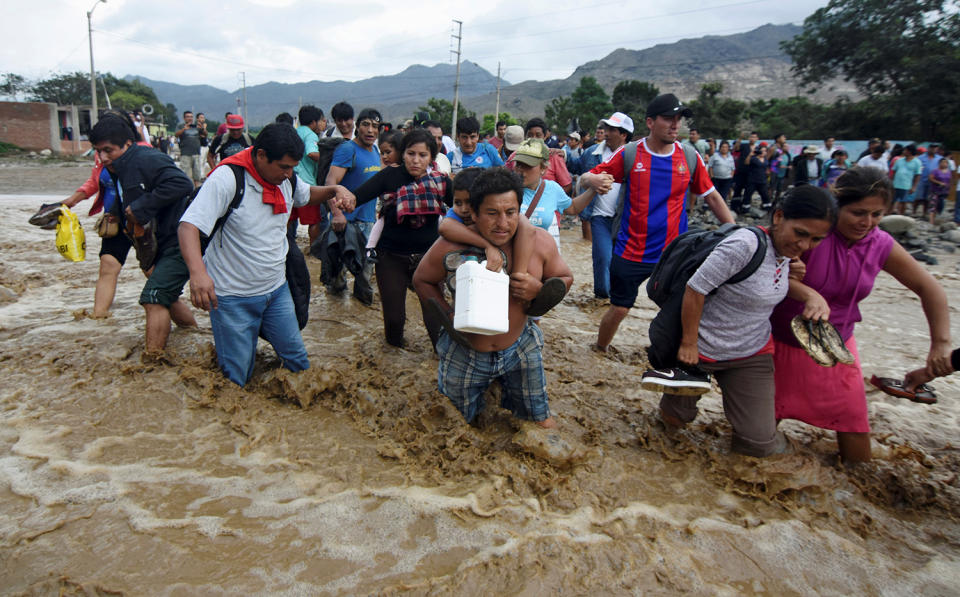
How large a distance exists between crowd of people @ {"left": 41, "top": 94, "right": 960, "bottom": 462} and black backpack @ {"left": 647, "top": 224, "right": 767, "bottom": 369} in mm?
34

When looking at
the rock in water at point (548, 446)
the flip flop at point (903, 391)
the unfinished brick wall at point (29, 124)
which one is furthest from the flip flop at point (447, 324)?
the unfinished brick wall at point (29, 124)

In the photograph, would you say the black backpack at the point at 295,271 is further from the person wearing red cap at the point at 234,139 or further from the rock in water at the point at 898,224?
the rock in water at the point at 898,224

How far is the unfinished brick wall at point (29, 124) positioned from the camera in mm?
32812

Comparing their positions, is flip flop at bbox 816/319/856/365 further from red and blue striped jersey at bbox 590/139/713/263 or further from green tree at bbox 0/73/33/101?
green tree at bbox 0/73/33/101

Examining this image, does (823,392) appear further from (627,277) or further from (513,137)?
(513,137)

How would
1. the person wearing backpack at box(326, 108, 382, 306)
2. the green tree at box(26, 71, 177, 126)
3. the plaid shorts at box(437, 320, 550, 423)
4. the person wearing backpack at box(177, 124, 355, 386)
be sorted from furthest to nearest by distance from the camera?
the green tree at box(26, 71, 177, 126) → the person wearing backpack at box(326, 108, 382, 306) → the person wearing backpack at box(177, 124, 355, 386) → the plaid shorts at box(437, 320, 550, 423)

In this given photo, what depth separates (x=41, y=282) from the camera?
6.43m

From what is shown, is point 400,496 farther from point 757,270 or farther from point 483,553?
point 757,270

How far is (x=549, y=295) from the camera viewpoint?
2.77m

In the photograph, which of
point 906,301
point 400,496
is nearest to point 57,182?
point 400,496

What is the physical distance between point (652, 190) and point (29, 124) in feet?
132

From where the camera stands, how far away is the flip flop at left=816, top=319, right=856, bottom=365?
2.79 meters

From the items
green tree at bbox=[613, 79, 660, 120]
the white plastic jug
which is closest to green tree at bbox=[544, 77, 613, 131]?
green tree at bbox=[613, 79, 660, 120]

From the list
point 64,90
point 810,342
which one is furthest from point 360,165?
point 64,90
